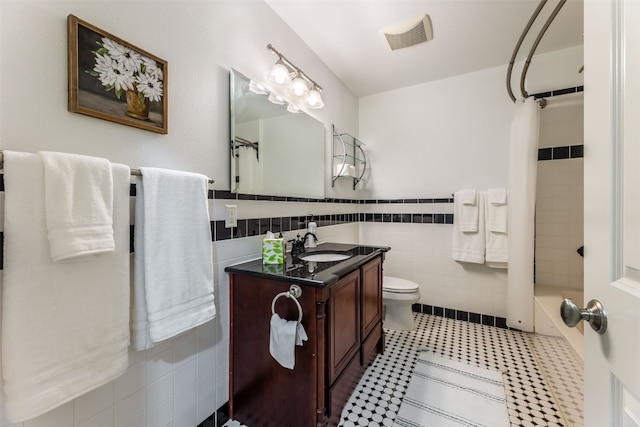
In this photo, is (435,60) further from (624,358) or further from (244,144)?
(624,358)

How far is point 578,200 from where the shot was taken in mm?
2184

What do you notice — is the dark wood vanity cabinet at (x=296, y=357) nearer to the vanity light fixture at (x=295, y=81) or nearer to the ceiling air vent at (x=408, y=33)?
the vanity light fixture at (x=295, y=81)

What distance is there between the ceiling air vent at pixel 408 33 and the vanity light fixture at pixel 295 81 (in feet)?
2.05

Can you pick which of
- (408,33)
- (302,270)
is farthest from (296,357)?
(408,33)

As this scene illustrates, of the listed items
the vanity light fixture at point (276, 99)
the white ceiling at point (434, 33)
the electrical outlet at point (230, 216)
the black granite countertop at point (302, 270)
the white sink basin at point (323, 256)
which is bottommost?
the white sink basin at point (323, 256)

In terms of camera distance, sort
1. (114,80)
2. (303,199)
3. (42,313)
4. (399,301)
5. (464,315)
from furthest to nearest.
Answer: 1. (464,315)
2. (399,301)
3. (303,199)
4. (114,80)
5. (42,313)

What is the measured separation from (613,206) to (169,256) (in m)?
1.24

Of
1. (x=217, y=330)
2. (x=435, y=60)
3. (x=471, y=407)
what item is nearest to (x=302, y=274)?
(x=217, y=330)

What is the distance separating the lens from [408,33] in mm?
1890

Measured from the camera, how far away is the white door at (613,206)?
44 centimetres

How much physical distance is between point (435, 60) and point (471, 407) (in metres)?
2.54

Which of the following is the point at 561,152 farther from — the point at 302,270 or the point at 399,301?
the point at 302,270

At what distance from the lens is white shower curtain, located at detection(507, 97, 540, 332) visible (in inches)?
82.2

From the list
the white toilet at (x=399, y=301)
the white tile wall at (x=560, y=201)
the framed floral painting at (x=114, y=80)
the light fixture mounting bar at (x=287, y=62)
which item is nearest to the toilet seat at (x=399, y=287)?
the white toilet at (x=399, y=301)
